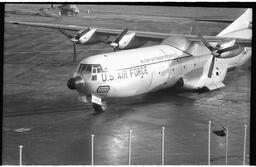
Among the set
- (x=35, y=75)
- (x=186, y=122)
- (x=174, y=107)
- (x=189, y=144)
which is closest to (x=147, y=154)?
(x=189, y=144)

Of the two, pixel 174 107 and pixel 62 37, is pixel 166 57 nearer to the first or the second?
pixel 174 107

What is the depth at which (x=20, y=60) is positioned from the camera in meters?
36.3

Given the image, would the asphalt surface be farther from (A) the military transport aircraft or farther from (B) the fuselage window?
(B) the fuselage window

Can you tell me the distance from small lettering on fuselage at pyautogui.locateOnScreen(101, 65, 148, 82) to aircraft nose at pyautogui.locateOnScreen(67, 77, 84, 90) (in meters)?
1.22

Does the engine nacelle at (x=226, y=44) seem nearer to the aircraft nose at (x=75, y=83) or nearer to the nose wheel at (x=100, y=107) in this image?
the nose wheel at (x=100, y=107)

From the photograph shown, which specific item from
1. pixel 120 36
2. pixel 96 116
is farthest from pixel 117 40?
pixel 96 116

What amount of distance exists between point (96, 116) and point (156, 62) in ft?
15.8

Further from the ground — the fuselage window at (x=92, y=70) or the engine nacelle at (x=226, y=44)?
the engine nacelle at (x=226, y=44)

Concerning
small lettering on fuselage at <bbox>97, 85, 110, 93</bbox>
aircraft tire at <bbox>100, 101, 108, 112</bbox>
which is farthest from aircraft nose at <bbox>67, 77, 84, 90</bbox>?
aircraft tire at <bbox>100, 101, 108, 112</bbox>

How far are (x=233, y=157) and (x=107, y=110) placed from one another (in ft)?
26.6

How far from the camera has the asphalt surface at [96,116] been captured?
25562 millimetres

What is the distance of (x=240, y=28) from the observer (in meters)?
34.7

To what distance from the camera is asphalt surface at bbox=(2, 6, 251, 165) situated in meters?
25.6

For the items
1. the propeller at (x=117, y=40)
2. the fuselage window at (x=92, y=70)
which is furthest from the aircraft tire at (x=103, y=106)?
the propeller at (x=117, y=40)
